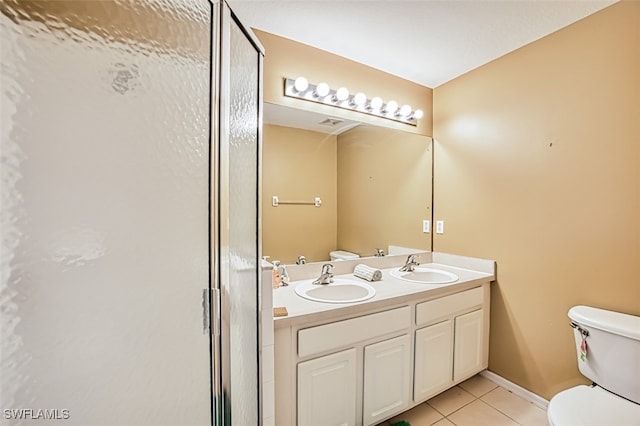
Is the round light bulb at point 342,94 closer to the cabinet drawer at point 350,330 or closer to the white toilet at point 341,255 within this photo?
the white toilet at point 341,255

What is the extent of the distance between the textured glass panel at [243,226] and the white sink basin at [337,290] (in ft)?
1.71

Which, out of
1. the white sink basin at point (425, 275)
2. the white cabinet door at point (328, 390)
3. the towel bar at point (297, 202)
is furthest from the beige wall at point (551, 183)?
the white cabinet door at point (328, 390)

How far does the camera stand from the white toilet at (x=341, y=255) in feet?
6.07

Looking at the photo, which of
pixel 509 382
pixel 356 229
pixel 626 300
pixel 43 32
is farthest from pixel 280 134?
pixel 509 382

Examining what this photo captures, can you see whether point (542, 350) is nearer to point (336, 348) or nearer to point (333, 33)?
point (336, 348)

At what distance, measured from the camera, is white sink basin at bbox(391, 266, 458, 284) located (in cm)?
180

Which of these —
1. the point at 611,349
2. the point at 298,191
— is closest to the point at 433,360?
the point at 611,349

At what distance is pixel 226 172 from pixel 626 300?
1893 mm

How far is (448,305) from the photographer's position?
5.23 ft

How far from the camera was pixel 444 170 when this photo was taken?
2.11 metres

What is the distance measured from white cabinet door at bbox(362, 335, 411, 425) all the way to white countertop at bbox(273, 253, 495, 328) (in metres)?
0.22

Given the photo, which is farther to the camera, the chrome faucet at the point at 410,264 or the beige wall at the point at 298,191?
the chrome faucet at the point at 410,264

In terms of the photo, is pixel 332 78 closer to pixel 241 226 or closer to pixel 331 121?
pixel 331 121

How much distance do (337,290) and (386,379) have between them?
0.51 meters
